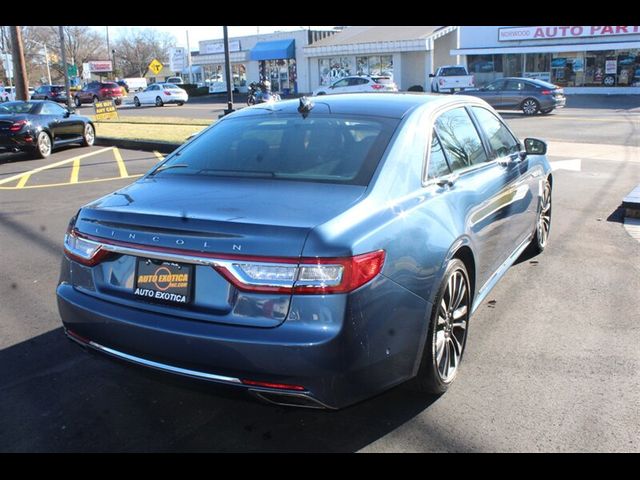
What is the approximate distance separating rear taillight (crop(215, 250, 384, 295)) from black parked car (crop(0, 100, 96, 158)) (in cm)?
1378

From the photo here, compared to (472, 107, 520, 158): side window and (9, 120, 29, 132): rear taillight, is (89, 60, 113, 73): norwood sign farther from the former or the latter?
(472, 107, 520, 158): side window

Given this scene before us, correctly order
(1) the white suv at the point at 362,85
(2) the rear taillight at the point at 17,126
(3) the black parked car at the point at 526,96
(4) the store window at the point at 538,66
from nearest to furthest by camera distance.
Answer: (2) the rear taillight at the point at 17,126, (3) the black parked car at the point at 526,96, (1) the white suv at the point at 362,85, (4) the store window at the point at 538,66

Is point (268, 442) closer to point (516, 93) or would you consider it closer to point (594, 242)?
point (594, 242)

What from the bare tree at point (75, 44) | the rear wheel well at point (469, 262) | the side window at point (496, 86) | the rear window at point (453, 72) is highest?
the bare tree at point (75, 44)

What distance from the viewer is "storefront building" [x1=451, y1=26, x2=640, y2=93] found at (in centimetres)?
3509

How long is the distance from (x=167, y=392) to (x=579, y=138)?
1603 centimetres

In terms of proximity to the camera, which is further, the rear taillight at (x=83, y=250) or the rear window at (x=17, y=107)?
the rear window at (x=17, y=107)

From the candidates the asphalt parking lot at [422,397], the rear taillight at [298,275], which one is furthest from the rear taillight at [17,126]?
the rear taillight at [298,275]

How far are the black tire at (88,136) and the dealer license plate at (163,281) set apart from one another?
Answer: 1542cm

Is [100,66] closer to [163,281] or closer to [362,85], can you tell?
[362,85]

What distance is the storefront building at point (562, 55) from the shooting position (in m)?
35.1

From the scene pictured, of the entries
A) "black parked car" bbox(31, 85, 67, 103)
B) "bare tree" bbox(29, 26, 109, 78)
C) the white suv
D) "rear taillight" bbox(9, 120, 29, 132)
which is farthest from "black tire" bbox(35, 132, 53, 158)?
"bare tree" bbox(29, 26, 109, 78)

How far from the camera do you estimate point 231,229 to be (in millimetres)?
2701

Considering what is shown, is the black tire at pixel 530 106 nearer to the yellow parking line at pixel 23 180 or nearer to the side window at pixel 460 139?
the yellow parking line at pixel 23 180
